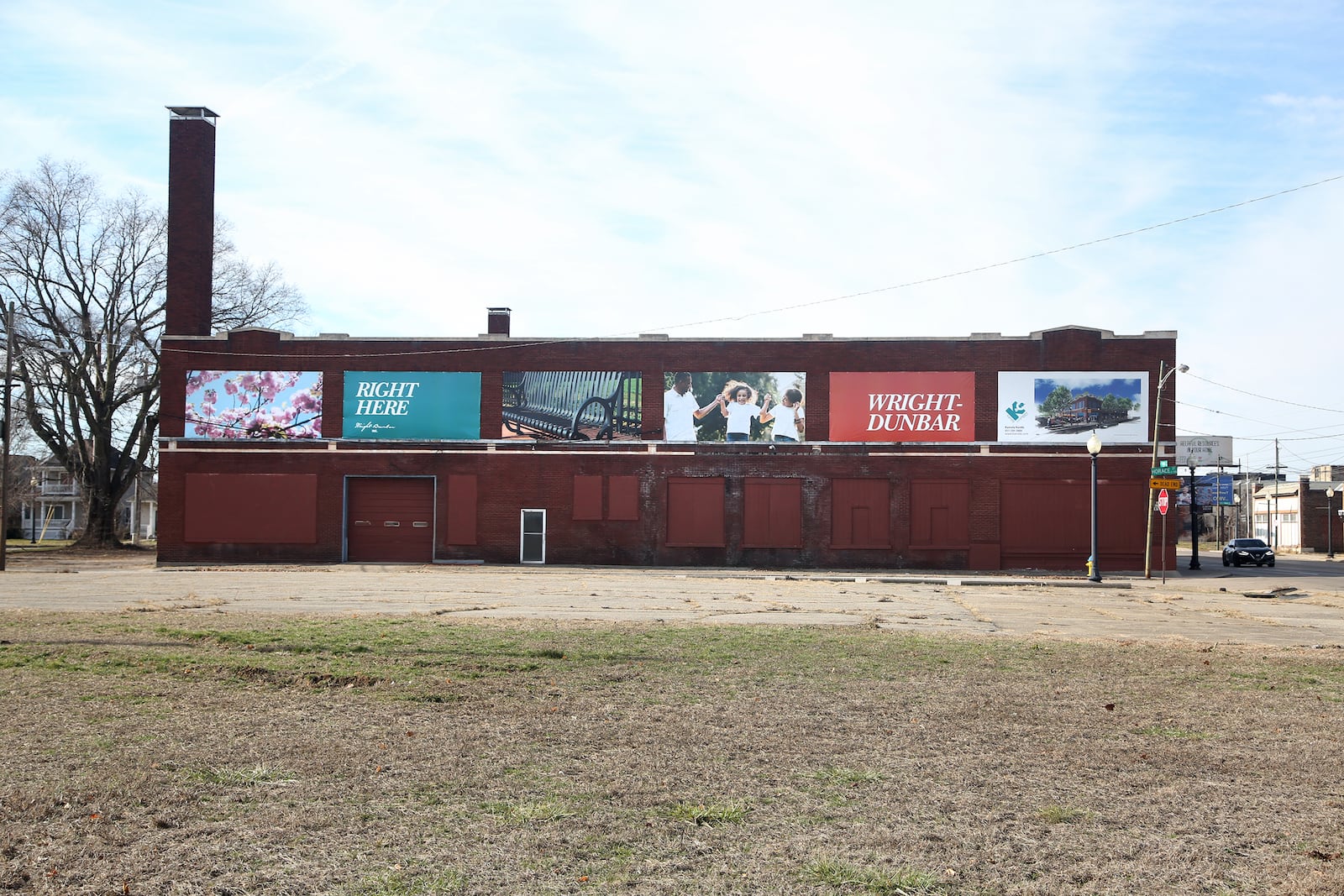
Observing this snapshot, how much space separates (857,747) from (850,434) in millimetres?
35830

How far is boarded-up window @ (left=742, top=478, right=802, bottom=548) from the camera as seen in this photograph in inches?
1714

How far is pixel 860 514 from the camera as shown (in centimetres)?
4344

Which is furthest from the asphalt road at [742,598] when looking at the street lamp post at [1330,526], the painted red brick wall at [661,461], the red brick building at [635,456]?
the street lamp post at [1330,526]

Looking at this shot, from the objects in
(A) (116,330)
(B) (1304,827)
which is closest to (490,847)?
(B) (1304,827)

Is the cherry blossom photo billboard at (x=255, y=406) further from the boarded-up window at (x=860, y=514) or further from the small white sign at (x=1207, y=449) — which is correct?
the small white sign at (x=1207, y=449)

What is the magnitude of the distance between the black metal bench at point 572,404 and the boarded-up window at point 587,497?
167 centimetres

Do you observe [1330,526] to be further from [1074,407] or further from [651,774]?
[651,774]

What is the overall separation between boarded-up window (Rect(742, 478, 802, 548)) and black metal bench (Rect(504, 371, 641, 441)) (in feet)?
17.3

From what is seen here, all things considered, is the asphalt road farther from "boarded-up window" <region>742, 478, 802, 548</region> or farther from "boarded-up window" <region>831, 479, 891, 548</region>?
"boarded-up window" <region>831, 479, 891, 548</region>

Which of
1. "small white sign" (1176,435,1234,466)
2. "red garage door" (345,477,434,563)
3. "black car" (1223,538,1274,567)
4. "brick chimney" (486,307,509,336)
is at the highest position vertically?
"brick chimney" (486,307,509,336)

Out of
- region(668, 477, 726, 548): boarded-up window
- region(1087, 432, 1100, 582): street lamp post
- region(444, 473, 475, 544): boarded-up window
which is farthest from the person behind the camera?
region(444, 473, 475, 544): boarded-up window

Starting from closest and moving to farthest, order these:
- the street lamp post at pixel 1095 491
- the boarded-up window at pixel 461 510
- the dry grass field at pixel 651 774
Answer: the dry grass field at pixel 651 774 < the street lamp post at pixel 1095 491 < the boarded-up window at pixel 461 510

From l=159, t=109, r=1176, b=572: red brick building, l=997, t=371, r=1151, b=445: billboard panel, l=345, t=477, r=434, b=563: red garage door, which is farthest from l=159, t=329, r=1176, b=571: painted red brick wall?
l=345, t=477, r=434, b=563: red garage door

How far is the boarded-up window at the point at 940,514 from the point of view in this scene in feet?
141
